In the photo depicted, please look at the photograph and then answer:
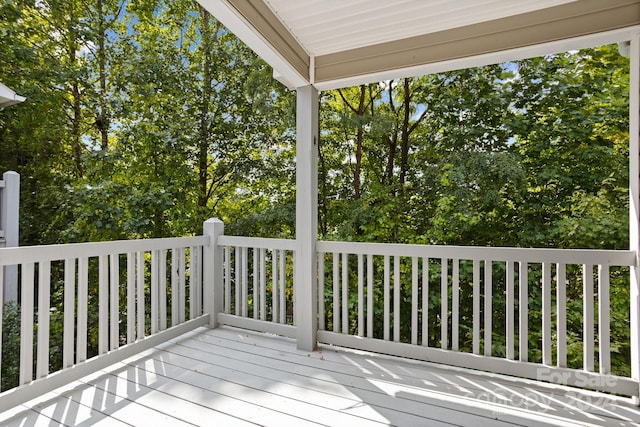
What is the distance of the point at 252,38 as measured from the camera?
6.38 feet

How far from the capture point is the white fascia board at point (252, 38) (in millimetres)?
1618

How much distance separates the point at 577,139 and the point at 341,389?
14.0ft

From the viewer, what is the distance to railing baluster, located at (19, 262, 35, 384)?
1913 millimetres

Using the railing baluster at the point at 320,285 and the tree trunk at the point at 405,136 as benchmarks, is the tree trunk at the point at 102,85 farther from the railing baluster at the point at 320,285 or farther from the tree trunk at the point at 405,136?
the tree trunk at the point at 405,136

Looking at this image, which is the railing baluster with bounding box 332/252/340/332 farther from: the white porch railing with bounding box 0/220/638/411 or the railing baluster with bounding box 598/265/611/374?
the railing baluster with bounding box 598/265/611/374

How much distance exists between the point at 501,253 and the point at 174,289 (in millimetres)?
2890

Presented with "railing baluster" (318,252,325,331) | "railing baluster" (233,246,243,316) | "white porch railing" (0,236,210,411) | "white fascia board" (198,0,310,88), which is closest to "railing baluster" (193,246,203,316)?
"white porch railing" (0,236,210,411)

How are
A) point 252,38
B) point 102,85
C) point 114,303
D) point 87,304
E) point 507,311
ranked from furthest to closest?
point 102,85
point 87,304
point 114,303
point 507,311
point 252,38

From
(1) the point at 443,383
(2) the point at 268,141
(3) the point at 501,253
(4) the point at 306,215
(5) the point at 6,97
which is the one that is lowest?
(1) the point at 443,383

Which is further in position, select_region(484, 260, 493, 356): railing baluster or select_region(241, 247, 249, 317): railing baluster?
select_region(241, 247, 249, 317): railing baluster

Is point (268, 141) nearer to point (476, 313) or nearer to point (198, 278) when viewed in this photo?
point (198, 278)

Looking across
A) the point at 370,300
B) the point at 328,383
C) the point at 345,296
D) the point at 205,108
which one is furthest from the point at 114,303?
the point at 205,108

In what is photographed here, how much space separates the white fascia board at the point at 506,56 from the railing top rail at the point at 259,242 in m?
1.46

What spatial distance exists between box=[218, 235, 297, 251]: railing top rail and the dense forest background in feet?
6.43
